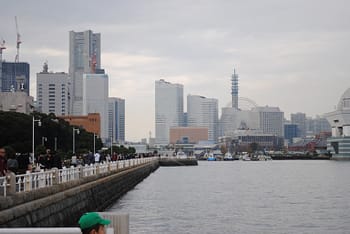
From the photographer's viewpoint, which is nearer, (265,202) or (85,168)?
(85,168)

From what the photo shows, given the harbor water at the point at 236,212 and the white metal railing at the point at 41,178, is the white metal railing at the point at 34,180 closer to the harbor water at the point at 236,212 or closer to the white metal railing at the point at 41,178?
the white metal railing at the point at 41,178

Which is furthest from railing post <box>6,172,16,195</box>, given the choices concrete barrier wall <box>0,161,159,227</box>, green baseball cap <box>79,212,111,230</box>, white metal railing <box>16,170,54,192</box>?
green baseball cap <box>79,212,111,230</box>

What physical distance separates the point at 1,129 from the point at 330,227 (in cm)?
7015

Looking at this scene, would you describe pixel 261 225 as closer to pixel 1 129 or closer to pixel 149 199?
pixel 149 199

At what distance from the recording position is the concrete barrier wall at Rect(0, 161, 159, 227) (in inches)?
737

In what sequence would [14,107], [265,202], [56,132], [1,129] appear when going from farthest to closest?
[14,107], [56,132], [1,129], [265,202]

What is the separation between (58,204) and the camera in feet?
83.9

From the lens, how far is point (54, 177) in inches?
1070

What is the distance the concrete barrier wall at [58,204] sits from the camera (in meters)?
18.7

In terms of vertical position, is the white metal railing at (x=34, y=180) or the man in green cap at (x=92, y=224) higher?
the man in green cap at (x=92, y=224)

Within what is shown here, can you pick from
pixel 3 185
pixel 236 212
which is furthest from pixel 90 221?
pixel 236 212

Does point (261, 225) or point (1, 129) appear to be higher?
point (1, 129)

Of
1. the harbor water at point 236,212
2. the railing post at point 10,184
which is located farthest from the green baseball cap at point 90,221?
the harbor water at point 236,212

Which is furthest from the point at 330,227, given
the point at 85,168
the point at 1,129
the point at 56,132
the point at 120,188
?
the point at 56,132
